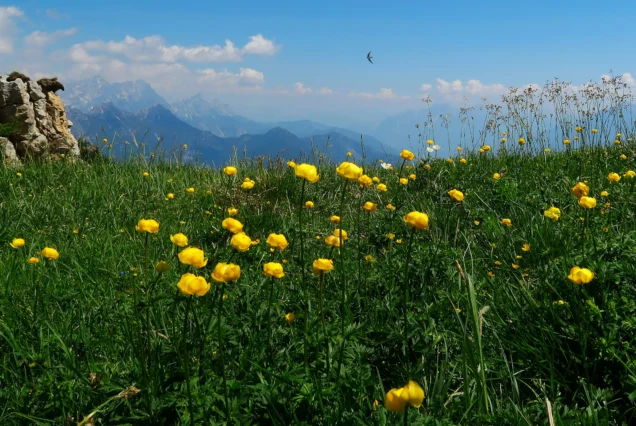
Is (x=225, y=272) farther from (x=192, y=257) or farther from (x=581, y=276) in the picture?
(x=581, y=276)

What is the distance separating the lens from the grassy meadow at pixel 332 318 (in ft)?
4.75

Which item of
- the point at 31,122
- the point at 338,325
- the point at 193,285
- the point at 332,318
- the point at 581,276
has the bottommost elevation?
the point at 332,318

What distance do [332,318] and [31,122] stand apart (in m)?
7.63

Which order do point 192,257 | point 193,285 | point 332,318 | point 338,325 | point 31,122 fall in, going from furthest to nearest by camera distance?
1. point 31,122
2. point 332,318
3. point 338,325
4. point 192,257
5. point 193,285

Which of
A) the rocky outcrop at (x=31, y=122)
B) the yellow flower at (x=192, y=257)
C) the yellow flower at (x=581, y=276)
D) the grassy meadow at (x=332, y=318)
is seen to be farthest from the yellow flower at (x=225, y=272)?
the rocky outcrop at (x=31, y=122)

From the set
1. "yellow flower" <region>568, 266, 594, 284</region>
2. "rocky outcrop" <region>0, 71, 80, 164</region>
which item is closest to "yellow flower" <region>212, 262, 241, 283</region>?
"yellow flower" <region>568, 266, 594, 284</region>

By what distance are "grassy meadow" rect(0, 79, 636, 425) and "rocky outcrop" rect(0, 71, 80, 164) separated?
408 cm

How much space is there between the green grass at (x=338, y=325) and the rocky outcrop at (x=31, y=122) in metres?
4.28

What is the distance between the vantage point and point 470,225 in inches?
135

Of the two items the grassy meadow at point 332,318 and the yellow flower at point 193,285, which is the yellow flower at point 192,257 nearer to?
the grassy meadow at point 332,318

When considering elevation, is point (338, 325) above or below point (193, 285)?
below

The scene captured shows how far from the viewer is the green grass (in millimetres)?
1461

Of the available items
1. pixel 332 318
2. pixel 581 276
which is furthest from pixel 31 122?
pixel 581 276

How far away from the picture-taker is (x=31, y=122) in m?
7.85
